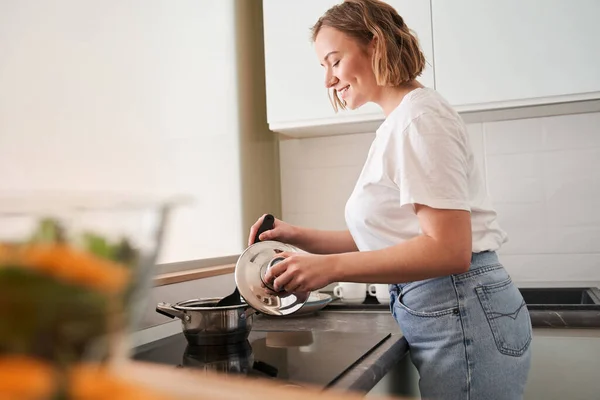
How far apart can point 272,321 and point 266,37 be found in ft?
3.15

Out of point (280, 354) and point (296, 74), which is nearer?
point (280, 354)

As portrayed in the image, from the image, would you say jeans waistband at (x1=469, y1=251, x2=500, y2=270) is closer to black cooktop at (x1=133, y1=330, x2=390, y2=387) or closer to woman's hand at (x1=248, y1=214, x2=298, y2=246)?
black cooktop at (x1=133, y1=330, x2=390, y2=387)

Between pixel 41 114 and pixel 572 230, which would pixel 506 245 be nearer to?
pixel 572 230

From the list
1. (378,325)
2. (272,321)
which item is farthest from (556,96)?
(272,321)

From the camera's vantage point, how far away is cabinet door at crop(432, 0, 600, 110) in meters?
1.63

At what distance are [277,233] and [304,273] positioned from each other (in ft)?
0.99

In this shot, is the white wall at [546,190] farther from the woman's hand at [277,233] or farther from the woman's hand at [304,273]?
the woman's hand at [304,273]

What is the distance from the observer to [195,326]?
3.82ft

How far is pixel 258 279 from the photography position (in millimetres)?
1128

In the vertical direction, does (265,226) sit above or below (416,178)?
below

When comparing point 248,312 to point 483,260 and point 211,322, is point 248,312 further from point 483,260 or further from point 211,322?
point 483,260

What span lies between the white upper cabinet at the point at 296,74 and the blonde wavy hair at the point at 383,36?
581 mm

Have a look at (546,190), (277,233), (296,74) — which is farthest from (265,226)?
(546,190)

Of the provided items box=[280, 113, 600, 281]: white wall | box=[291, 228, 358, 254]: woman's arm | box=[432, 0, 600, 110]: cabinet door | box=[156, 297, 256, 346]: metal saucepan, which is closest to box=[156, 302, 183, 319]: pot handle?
box=[156, 297, 256, 346]: metal saucepan
